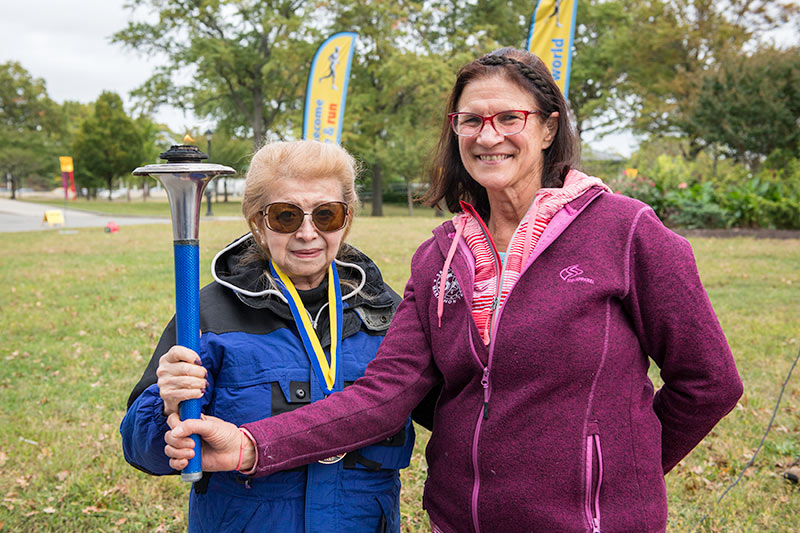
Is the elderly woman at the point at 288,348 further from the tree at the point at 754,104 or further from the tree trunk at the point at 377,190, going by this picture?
the tree trunk at the point at 377,190

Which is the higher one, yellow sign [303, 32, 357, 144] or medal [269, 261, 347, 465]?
yellow sign [303, 32, 357, 144]

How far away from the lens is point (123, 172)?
52438 millimetres

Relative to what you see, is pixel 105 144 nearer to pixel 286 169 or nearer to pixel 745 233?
pixel 745 233

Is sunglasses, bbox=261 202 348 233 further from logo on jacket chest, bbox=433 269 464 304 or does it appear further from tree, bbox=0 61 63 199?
tree, bbox=0 61 63 199

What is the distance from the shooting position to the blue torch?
1.52m

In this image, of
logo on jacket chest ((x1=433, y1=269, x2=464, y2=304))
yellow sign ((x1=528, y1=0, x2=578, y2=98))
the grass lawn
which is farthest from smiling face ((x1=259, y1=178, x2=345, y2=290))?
yellow sign ((x1=528, y1=0, x2=578, y2=98))

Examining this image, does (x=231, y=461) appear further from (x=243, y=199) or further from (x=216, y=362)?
(x=243, y=199)

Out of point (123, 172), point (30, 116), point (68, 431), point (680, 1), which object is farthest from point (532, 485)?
point (30, 116)

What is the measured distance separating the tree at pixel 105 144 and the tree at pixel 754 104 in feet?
141

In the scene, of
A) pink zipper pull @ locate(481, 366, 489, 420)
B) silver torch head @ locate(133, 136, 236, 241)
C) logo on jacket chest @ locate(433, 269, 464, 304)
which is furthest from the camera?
logo on jacket chest @ locate(433, 269, 464, 304)

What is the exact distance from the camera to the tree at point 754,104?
936 inches

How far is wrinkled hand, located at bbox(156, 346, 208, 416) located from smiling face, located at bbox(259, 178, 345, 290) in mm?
629

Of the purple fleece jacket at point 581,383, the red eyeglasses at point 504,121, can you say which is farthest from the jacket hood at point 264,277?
the red eyeglasses at point 504,121

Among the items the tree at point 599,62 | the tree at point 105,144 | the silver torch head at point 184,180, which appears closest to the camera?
the silver torch head at point 184,180
